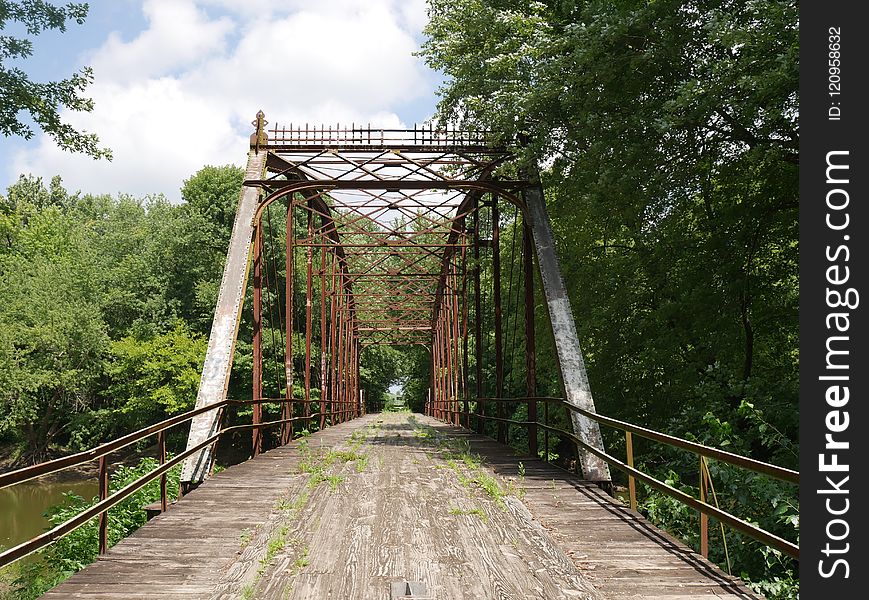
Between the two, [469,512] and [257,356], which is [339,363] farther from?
[469,512]

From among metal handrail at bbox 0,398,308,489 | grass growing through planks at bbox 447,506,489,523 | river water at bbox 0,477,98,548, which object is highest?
metal handrail at bbox 0,398,308,489

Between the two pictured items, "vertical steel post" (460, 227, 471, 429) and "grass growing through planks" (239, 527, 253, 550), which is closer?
"grass growing through planks" (239, 527, 253, 550)

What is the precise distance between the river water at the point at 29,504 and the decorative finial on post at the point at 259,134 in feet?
44.7

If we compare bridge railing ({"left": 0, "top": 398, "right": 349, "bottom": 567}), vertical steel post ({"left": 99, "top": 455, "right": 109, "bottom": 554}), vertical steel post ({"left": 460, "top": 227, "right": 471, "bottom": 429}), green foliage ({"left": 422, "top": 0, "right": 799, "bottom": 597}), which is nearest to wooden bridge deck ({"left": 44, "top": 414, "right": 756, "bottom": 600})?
vertical steel post ({"left": 99, "top": 455, "right": 109, "bottom": 554})

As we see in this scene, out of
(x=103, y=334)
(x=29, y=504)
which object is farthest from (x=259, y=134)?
(x=103, y=334)

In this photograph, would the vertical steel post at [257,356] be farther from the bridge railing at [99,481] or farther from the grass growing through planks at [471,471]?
the bridge railing at [99,481]

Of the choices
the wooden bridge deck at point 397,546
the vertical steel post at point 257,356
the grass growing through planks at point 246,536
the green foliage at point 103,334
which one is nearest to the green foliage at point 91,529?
the vertical steel post at point 257,356

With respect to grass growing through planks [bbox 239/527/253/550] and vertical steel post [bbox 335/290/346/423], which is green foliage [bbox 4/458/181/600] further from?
vertical steel post [bbox 335/290/346/423]

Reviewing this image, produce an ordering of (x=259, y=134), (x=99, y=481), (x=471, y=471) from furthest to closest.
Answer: (x=259, y=134) < (x=471, y=471) < (x=99, y=481)

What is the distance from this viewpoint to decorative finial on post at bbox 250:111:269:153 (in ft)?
40.9

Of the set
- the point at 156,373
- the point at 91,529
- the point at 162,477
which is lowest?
the point at 91,529

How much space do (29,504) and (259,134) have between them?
69.0 feet

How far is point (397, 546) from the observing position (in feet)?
17.4

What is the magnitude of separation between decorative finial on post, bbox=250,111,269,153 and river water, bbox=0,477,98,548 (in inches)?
537
